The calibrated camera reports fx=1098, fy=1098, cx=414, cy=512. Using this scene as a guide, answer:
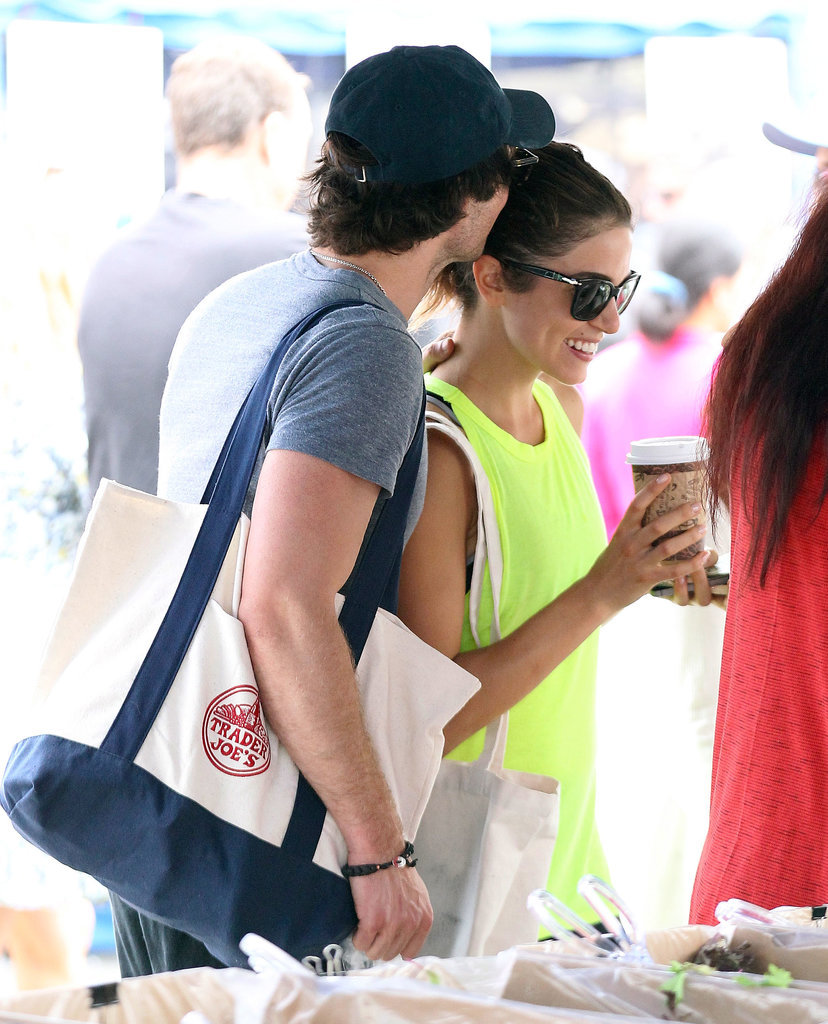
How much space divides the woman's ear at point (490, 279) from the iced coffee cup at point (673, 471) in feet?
1.08

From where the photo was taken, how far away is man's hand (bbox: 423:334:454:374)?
173 cm

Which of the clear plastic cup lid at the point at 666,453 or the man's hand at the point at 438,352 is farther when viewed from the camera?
the man's hand at the point at 438,352

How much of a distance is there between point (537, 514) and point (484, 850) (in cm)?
48

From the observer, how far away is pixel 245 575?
1119 millimetres

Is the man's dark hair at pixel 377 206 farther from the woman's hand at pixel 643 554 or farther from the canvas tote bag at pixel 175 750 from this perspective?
the woman's hand at pixel 643 554

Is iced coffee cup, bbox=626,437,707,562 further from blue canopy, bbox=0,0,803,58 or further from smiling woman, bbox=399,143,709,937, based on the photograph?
blue canopy, bbox=0,0,803,58

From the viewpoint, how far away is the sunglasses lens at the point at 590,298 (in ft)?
5.14

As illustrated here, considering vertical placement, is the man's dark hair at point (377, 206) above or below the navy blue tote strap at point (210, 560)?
above

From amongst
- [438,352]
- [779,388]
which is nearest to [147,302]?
[438,352]

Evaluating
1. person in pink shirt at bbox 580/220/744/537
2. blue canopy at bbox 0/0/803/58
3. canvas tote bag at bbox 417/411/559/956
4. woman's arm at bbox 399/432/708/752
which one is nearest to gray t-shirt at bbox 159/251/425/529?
woman's arm at bbox 399/432/708/752

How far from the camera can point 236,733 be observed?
108 centimetres

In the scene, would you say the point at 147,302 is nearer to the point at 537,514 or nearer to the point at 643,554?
the point at 537,514

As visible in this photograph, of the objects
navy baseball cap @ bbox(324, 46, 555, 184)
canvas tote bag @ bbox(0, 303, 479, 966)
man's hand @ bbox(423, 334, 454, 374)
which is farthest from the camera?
man's hand @ bbox(423, 334, 454, 374)

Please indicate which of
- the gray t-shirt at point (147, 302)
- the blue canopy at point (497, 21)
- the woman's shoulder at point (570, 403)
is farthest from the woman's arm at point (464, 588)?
the blue canopy at point (497, 21)
